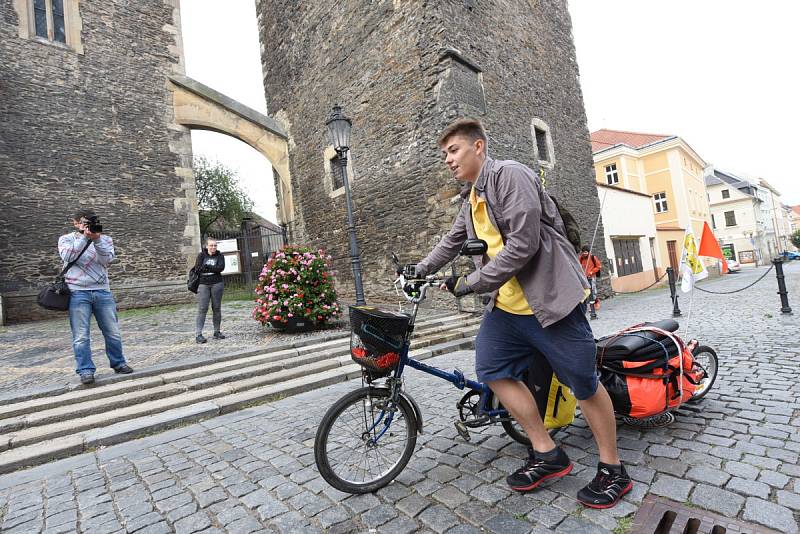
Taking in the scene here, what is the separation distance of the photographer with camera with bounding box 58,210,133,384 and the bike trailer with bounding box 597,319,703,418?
5.07 metres

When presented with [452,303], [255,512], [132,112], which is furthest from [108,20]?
[255,512]

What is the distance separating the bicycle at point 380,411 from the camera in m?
2.30

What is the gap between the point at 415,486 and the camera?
8.15 ft

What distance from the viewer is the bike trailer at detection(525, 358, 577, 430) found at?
241 centimetres

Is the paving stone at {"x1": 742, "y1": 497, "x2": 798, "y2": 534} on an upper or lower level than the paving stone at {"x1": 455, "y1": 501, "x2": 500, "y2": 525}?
lower

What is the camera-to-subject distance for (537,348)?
7.18ft

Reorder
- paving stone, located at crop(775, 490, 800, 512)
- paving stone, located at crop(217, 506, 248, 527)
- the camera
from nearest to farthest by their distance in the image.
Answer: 1. paving stone, located at crop(775, 490, 800, 512)
2. paving stone, located at crop(217, 506, 248, 527)
3. the camera

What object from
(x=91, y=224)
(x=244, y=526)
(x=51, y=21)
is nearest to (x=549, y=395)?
(x=244, y=526)

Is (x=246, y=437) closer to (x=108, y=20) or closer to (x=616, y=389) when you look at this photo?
(x=616, y=389)

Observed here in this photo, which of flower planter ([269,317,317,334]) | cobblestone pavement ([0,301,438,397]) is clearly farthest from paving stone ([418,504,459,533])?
flower planter ([269,317,317,334])

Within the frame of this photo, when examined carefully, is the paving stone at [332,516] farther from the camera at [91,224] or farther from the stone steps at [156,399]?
the camera at [91,224]

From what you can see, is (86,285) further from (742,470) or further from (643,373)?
(742,470)

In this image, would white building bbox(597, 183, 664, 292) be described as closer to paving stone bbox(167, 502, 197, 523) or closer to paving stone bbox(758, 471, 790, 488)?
paving stone bbox(758, 471, 790, 488)

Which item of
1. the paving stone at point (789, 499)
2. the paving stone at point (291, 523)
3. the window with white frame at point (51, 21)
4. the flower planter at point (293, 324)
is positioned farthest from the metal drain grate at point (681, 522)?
the window with white frame at point (51, 21)
